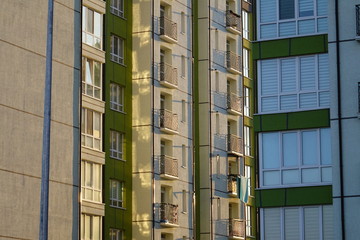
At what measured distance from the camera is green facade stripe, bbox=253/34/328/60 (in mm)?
39844

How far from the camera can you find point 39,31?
49812 mm

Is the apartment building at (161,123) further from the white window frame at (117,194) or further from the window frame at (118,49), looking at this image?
the white window frame at (117,194)

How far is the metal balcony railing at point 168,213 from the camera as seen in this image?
200 feet

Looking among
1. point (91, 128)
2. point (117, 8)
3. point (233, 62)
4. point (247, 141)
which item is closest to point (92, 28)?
point (117, 8)

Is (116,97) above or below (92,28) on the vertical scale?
below

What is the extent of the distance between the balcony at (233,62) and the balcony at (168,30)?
25.3 ft

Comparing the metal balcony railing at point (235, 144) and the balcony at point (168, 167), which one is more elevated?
the metal balcony railing at point (235, 144)

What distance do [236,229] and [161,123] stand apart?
11272 millimetres

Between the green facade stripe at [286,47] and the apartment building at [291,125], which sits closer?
the apartment building at [291,125]

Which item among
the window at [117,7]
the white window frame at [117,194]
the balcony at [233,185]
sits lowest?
the white window frame at [117,194]

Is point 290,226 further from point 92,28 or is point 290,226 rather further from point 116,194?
point 92,28

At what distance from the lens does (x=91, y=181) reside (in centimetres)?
5538

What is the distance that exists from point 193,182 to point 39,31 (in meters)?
19.2

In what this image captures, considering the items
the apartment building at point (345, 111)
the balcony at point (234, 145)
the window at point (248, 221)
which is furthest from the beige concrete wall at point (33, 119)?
the window at point (248, 221)
